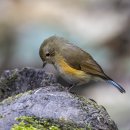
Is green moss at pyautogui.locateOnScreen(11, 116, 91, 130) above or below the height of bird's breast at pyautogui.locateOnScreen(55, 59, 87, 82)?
above

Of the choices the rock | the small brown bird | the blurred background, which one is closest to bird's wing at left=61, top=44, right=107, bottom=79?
the small brown bird

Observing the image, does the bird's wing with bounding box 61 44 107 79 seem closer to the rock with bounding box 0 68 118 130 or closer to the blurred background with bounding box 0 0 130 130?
the rock with bounding box 0 68 118 130

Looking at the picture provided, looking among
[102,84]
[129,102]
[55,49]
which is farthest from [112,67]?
[55,49]

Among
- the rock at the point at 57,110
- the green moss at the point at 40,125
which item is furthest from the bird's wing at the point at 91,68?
the green moss at the point at 40,125

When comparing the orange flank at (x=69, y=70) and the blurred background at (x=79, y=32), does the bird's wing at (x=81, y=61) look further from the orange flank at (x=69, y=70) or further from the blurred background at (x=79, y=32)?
the blurred background at (x=79, y=32)

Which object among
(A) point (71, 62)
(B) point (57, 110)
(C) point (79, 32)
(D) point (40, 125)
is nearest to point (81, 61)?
(A) point (71, 62)

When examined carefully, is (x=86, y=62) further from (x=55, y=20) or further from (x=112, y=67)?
(x=55, y=20)
